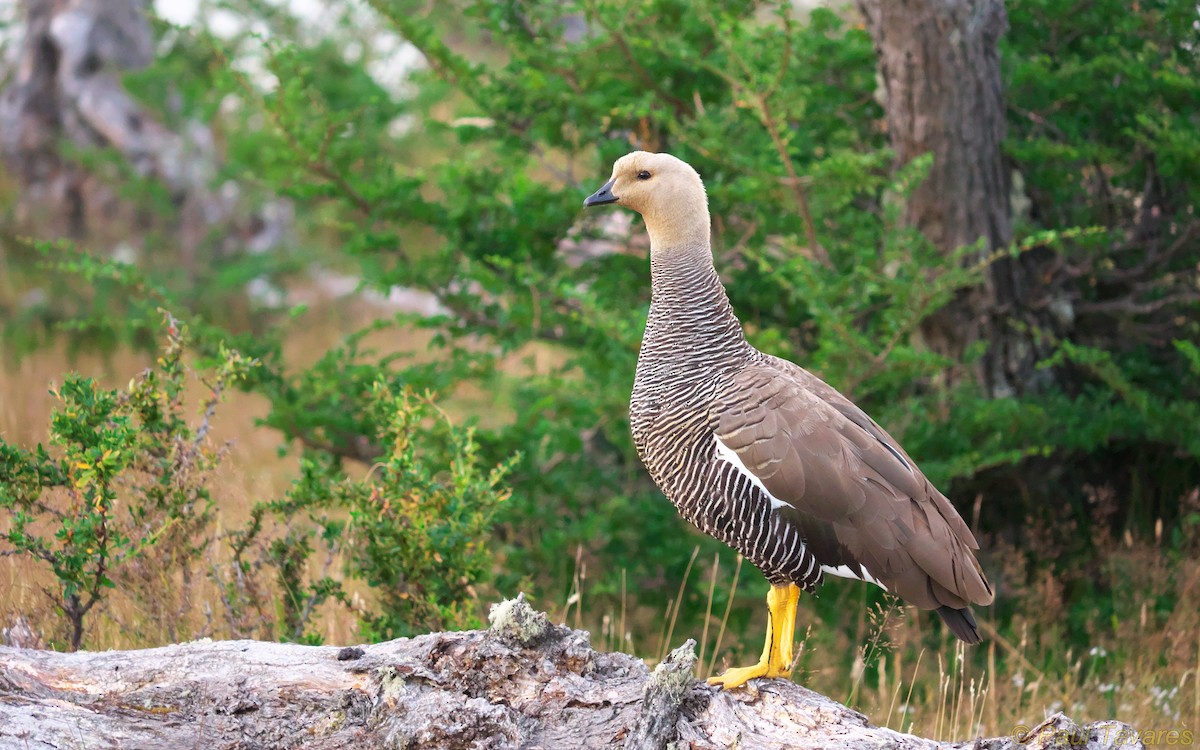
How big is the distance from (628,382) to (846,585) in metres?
1.75

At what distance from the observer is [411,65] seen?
12508 millimetres

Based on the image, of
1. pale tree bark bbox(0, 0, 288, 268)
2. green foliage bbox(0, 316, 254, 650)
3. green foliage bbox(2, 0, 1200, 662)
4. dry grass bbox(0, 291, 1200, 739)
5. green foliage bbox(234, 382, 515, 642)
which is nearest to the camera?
green foliage bbox(0, 316, 254, 650)

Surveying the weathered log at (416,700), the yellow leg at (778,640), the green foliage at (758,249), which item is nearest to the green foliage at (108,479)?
the weathered log at (416,700)

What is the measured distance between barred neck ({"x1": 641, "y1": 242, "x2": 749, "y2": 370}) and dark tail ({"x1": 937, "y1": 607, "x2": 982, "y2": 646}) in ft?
3.78

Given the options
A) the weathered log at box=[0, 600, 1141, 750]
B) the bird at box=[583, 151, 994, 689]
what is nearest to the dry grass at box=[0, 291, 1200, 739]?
the bird at box=[583, 151, 994, 689]

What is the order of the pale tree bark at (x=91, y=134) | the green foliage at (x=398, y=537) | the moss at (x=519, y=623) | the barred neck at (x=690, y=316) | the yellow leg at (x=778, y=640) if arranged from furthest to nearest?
1. the pale tree bark at (x=91, y=134)
2. the green foliage at (x=398, y=537)
3. the barred neck at (x=690, y=316)
4. the yellow leg at (x=778, y=640)
5. the moss at (x=519, y=623)

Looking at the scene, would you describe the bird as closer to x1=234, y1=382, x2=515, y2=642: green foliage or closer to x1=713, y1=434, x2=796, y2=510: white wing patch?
x1=713, y1=434, x2=796, y2=510: white wing patch

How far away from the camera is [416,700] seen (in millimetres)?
3154

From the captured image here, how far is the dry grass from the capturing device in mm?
4316

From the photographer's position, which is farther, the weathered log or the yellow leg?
the yellow leg

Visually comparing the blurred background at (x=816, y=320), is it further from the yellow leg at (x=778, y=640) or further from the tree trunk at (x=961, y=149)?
the yellow leg at (x=778, y=640)

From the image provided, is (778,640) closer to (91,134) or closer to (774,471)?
(774,471)

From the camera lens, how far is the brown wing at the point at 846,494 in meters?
3.74

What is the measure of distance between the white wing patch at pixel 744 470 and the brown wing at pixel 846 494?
0.01 metres
